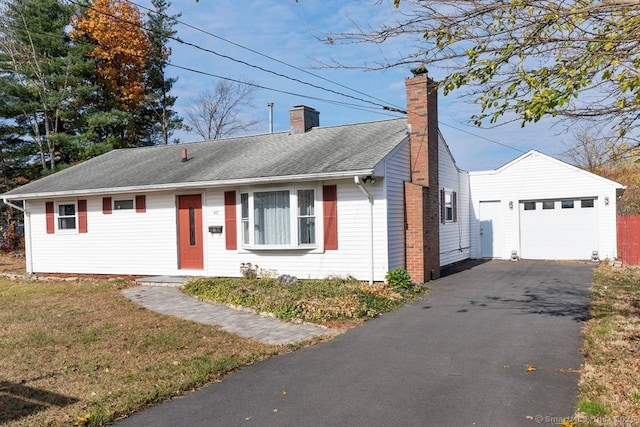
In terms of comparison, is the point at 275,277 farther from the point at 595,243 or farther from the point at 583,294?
the point at 595,243

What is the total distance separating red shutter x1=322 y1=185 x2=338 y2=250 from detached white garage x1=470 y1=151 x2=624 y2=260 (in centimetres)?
956

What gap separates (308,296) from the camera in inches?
405

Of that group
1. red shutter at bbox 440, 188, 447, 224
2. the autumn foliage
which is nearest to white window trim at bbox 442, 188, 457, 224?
red shutter at bbox 440, 188, 447, 224

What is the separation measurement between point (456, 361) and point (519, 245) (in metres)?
14.6

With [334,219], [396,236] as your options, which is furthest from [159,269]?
[396,236]

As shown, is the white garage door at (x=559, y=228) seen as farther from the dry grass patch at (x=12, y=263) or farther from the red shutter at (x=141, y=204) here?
the dry grass patch at (x=12, y=263)

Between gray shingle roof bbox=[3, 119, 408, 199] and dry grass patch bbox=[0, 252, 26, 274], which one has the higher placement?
gray shingle roof bbox=[3, 119, 408, 199]

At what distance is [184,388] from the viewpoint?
5.34 m

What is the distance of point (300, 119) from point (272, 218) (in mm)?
4800

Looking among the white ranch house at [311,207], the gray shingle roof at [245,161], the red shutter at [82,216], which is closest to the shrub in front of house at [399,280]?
the white ranch house at [311,207]

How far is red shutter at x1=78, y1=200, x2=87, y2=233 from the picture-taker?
15.8 metres

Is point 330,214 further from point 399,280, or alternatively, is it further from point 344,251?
point 399,280

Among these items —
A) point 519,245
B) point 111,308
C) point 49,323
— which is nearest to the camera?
point 49,323

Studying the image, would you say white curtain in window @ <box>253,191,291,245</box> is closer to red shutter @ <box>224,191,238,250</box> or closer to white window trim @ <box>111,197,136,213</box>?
red shutter @ <box>224,191,238,250</box>
